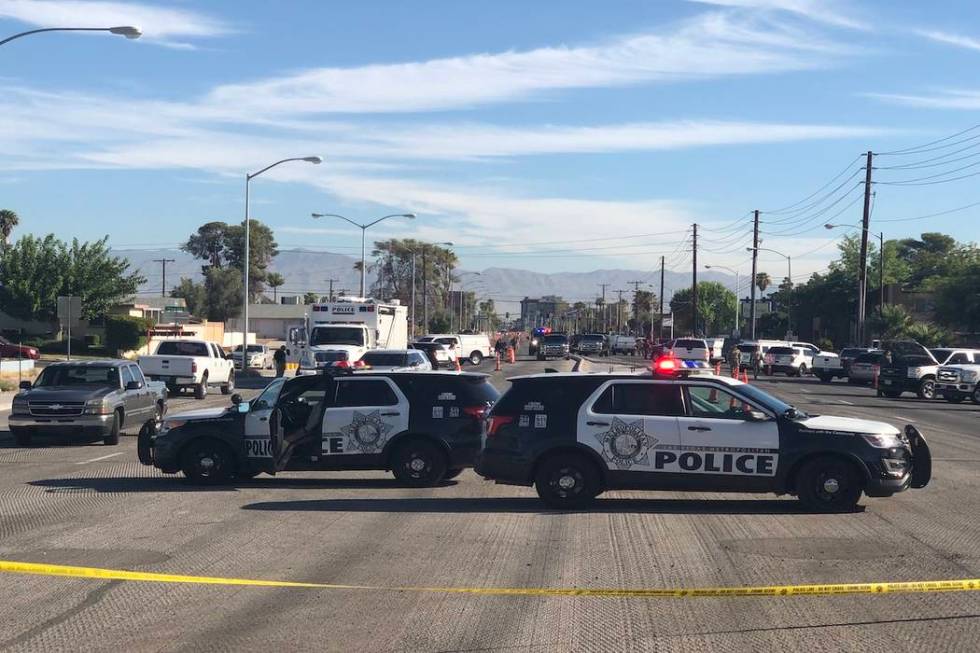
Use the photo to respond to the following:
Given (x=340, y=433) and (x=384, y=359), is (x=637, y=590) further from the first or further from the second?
(x=384, y=359)

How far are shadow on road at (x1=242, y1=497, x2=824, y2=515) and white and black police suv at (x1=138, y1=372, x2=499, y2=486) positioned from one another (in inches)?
43.7

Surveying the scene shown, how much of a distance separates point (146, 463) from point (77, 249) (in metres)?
55.7

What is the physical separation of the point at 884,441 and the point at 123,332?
57562 mm

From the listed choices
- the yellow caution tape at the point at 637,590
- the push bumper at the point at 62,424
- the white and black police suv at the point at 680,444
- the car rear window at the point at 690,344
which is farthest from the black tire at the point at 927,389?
the yellow caution tape at the point at 637,590

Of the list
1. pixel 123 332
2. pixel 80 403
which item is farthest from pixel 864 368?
pixel 123 332

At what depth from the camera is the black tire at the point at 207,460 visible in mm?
15359

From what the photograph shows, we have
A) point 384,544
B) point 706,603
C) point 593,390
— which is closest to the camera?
point 706,603

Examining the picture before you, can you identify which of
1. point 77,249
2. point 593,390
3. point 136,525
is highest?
point 77,249

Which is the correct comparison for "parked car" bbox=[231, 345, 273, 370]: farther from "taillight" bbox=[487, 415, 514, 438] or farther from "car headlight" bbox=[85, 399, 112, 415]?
"taillight" bbox=[487, 415, 514, 438]

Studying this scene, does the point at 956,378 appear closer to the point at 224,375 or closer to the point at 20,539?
the point at 224,375

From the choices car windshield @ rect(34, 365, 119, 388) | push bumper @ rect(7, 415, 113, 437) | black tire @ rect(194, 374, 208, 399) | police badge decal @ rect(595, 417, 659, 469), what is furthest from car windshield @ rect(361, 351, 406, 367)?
police badge decal @ rect(595, 417, 659, 469)

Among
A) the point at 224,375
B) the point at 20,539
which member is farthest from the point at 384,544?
the point at 224,375

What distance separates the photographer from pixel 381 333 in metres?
41.9

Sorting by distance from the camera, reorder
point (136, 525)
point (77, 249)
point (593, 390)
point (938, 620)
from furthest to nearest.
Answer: point (77, 249), point (593, 390), point (136, 525), point (938, 620)
